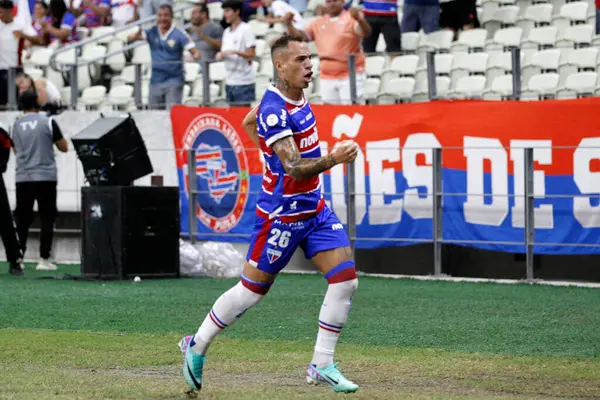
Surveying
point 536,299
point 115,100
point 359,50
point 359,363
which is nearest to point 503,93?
point 359,50

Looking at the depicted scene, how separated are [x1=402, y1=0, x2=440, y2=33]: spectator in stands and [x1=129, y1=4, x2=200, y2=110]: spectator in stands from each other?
296 cm

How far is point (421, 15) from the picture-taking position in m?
18.2

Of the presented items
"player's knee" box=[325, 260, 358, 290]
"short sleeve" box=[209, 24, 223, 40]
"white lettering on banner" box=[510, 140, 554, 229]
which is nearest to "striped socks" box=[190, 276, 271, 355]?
"player's knee" box=[325, 260, 358, 290]

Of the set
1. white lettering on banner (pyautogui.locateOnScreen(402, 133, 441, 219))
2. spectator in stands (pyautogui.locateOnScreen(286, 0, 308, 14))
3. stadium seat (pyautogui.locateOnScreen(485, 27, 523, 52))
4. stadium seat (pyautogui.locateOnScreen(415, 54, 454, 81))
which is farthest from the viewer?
spectator in stands (pyautogui.locateOnScreen(286, 0, 308, 14))

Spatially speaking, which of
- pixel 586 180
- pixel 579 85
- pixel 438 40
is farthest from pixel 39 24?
pixel 586 180

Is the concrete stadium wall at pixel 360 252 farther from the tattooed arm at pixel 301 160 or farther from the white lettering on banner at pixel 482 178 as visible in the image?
the tattooed arm at pixel 301 160

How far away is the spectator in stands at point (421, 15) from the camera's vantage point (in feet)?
59.4

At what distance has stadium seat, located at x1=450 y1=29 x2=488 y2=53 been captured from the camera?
17.4m

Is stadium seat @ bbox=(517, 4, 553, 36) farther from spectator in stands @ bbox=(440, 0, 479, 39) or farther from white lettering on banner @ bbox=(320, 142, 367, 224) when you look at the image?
white lettering on banner @ bbox=(320, 142, 367, 224)

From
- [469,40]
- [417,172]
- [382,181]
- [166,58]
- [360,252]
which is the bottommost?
[360,252]

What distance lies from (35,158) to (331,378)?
9.46 m

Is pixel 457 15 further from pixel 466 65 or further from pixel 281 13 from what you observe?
pixel 281 13

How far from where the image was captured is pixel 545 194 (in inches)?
573

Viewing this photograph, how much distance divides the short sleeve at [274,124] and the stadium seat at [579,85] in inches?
323
